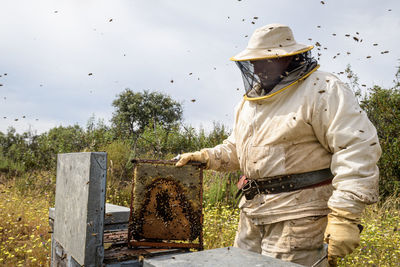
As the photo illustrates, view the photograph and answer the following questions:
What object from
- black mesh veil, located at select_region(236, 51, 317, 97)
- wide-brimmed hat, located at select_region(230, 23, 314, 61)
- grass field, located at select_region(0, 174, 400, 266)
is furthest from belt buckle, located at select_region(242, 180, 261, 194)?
grass field, located at select_region(0, 174, 400, 266)

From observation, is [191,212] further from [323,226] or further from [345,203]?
[345,203]

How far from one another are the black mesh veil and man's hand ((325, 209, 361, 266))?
1.05 meters

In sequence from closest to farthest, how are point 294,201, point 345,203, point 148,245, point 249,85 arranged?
point 345,203, point 294,201, point 148,245, point 249,85

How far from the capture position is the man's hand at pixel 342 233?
2.17m

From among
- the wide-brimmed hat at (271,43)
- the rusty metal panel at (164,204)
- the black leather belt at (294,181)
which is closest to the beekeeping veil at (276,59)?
the wide-brimmed hat at (271,43)

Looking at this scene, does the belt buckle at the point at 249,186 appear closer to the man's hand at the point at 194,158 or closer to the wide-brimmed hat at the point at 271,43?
the man's hand at the point at 194,158

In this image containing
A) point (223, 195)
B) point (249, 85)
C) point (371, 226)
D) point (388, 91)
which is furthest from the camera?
point (388, 91)

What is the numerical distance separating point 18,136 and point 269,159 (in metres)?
18.9

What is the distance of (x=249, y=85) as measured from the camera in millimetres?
2949

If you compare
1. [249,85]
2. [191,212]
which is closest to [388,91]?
[249,85]

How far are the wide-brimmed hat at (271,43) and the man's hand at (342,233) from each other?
50.5 inches

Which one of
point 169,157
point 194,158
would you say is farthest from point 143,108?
point 194,158

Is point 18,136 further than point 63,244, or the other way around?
point 18,136

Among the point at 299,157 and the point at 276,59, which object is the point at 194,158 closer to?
the point at 299,157
